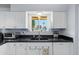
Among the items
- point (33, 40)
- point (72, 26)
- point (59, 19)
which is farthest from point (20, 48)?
point (72, 26)

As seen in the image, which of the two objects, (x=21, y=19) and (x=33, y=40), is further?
(x=21, y=19)

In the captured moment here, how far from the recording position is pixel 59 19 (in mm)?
2092

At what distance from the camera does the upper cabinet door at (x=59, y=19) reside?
2.06 meters

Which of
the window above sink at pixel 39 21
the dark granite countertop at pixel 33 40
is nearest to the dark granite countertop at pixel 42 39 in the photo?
the dark granite countertop at pixel 33 40

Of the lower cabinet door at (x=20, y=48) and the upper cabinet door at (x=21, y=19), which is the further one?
the upper cabinet door at (x=21, y=19)

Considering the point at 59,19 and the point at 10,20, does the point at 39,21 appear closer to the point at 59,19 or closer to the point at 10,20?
the point at 59,19

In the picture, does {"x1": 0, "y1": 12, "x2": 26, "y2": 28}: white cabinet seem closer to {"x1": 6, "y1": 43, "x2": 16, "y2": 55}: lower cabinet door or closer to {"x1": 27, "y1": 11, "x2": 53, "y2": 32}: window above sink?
{"x1": 27, "y1": 11, "x2": 53, "y2": 32}: window above sink

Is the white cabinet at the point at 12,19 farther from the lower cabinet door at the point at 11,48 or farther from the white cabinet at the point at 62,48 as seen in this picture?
the white cabinet at the point at 62,48

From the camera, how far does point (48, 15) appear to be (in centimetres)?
203

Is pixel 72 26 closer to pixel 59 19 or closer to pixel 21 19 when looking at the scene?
pixel 59 19

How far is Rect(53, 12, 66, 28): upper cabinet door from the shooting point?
2055 millimetres


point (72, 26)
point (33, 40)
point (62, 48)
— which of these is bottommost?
point (62, 48)

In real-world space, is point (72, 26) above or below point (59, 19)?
below
